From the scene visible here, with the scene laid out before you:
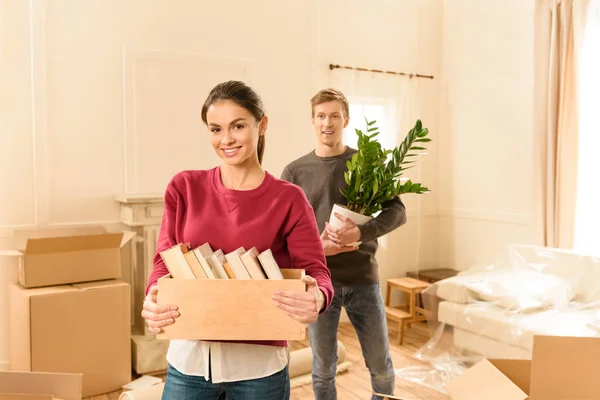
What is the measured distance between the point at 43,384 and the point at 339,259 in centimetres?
123

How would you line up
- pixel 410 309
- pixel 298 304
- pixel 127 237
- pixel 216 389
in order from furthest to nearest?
pixel 410 309 < pixel 127 237 < pixel 216 389 < pixel 298 304

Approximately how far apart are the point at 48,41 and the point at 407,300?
3.58m

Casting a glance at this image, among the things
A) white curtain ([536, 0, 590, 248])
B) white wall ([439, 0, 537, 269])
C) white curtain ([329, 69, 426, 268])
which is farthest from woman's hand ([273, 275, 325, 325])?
white curtain ([329, 69, 426, 268])

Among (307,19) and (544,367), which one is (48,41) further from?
(544,367)

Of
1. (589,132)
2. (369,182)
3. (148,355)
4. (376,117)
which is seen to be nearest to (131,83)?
(148,355)

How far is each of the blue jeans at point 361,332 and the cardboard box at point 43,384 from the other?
3.62 feet

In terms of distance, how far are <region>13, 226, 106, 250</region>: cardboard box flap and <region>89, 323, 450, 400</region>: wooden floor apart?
111 cm

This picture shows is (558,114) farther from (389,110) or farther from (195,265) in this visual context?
(195,265)

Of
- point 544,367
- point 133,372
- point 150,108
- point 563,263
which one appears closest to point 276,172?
point 150,108

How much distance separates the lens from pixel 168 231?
4.91 ft

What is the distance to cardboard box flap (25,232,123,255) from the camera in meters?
3.29

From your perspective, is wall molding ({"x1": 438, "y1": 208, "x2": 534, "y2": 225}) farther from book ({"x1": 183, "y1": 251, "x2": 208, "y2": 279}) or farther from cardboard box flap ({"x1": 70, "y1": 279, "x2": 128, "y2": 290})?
book ({"x1": 183, "y1": 251, "x2": 208, "y2": 279})

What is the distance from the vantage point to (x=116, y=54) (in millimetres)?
4082

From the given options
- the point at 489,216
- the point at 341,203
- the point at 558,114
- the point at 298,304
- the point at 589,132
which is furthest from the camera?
the point at 489,216
